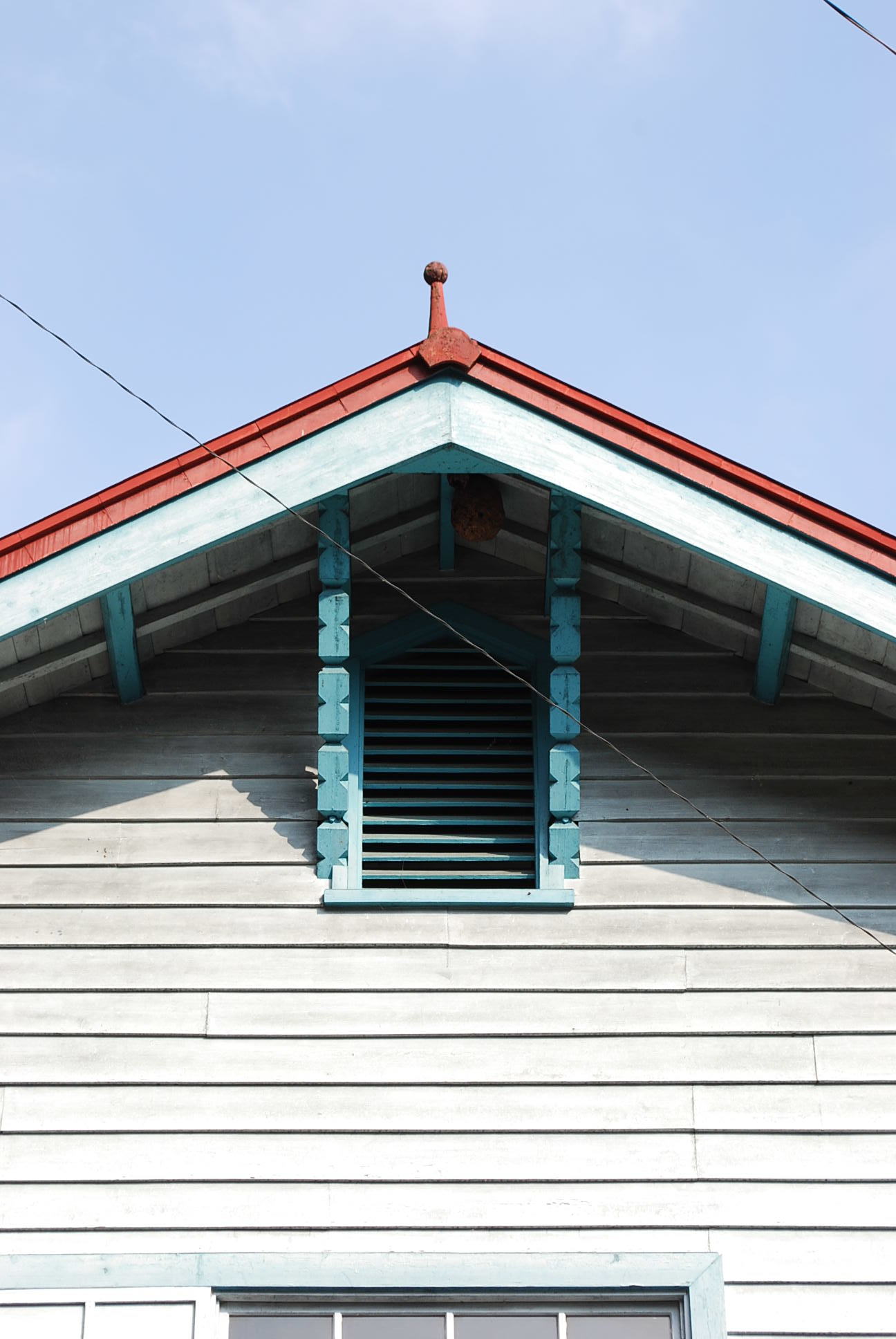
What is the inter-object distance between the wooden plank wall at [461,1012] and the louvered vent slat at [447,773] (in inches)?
10.8

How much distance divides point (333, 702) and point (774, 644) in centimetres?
182

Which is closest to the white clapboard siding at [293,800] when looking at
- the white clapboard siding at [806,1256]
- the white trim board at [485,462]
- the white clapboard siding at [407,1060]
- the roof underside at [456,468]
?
the roof underside at [456,468]

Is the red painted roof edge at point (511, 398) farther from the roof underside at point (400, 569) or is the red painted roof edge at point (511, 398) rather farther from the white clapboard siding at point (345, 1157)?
the white clapboard siding at point (345, 1157)

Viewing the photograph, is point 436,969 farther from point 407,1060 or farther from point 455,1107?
point 455,1107

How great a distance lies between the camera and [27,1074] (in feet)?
19.6

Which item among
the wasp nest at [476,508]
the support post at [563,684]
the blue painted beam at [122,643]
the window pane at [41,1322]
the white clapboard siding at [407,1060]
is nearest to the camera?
the window pane at [41,1322]

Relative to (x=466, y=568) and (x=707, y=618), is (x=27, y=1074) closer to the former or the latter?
(x=466, y=568)

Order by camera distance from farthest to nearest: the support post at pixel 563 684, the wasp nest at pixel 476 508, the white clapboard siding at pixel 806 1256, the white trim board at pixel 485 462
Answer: the wasp nest at pixel 476 508
the support post at pixel 563 684
the white trim board at pixel 485 462
the white clapboard siding at pixel 806 1256

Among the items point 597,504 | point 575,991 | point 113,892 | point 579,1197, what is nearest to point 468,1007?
point 575,991

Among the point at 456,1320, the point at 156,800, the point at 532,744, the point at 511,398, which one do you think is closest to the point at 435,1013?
the point at 456,1320

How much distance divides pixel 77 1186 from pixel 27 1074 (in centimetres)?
46

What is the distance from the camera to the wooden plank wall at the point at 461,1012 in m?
5.73

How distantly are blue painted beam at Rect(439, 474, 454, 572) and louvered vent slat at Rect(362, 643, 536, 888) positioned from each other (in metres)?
0.39

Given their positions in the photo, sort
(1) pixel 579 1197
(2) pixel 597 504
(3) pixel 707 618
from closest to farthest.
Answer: (1) pixel 579 1197 < (2) pixel 597 504 < (3) pixel 707 618
